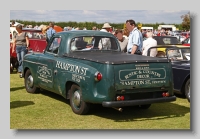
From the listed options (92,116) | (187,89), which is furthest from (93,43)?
(187,89)

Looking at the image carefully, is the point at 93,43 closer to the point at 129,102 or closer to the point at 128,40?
the point at 128,40

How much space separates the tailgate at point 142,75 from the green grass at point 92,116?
65 cm

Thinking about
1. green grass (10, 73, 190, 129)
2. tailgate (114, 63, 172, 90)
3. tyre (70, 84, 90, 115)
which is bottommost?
green grass (10, 73, 190, 129)

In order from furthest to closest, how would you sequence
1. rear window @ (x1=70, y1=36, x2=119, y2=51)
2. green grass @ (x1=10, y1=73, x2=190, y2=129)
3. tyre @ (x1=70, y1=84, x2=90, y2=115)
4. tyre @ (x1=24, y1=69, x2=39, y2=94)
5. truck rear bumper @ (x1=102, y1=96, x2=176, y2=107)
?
tyre @ (x1=24, y1=69, x2=39, y2=94) < rear window @ (x1=70, y1=36, x2=119, y2=51) < tyre @ (x1=70, y1=84, x2=90, y2=115) < green grass @ (x1=10, y1=73, x2=190, y2=129) < truck rear bumper @ (x1=102, y1=96, x2=176, y2=107)

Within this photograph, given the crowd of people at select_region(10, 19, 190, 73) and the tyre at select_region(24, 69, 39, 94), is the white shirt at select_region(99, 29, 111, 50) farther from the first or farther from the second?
the tyre at select_region(24, 69, 39, 94)

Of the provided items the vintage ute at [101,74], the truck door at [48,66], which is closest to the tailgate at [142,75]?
the vintage ute at [101,74]

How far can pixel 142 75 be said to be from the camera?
270 inches

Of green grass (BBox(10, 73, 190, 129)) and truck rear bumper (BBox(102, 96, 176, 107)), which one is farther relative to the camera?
green grass (BBox(10, 73, 190, 129))

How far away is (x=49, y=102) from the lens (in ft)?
28.2

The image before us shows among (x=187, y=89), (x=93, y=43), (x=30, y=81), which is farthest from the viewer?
(x=30, y=81)

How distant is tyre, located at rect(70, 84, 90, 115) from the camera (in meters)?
7.24

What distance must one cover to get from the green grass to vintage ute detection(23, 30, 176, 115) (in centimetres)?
30

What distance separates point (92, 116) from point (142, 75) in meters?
1.23

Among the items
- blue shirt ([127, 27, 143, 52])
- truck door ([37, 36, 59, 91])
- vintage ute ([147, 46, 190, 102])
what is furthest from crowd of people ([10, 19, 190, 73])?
truck door ([37, 36, 59, 91])
